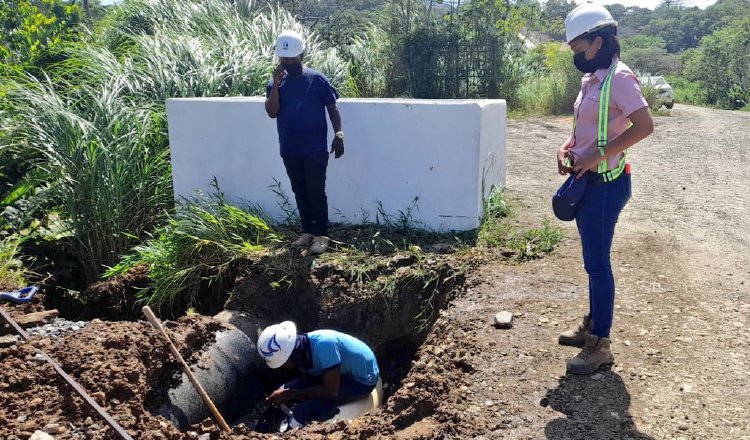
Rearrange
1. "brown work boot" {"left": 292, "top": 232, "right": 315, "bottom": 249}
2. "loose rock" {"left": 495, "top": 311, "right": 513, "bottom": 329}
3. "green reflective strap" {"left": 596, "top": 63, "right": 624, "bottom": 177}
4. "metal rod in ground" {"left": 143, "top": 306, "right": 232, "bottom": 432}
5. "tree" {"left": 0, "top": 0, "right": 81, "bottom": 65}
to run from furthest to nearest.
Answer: "tree" {"left": 0, "top": 0, "right": 81, "bottom": 65} < "brown work boot" {"left": 292, "top": 232, "right": 315, "bottom": 249} < "loose rock" {"left": 495, "top": 311, "right": 513, "bottom": 329} < "metal rod in ground" {"left": 143, "top": 306, "right": 232, "bottom": 432} < "green reflective strap" {"left": 596, "top": 63, "right": 624, "bottom": 177}

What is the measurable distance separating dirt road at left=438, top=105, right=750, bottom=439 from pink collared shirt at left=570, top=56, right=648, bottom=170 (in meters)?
1.21

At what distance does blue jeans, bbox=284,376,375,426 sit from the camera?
466cm

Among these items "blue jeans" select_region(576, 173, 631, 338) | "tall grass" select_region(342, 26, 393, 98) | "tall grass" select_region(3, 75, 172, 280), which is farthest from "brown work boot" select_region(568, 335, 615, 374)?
"tall grass" select_region(342, 26, 393, 98)

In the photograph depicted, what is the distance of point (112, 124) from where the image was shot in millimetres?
7172

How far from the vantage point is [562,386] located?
12.1 ft

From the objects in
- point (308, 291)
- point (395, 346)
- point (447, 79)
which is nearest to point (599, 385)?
point (395, 346)

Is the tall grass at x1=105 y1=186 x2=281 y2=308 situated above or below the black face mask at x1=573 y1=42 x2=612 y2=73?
below

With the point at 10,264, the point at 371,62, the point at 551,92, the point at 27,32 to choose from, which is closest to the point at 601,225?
the point at 10,264

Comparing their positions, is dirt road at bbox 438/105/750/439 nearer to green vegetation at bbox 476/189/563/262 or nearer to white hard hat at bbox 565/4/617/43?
green vegetation at bbox 476/189/563/262

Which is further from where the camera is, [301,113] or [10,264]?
[10,264]

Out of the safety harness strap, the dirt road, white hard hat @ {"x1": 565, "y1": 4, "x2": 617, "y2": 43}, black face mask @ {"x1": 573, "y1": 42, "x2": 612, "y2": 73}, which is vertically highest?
white hard hat @ {"x1": 565, "y1": 4, "x2": 617, "y2": 43}

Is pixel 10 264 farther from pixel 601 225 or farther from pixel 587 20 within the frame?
pixel 587 20

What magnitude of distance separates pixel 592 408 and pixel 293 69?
3311 millimetres

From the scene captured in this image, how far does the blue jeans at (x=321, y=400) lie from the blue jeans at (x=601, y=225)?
1923 millimetres
